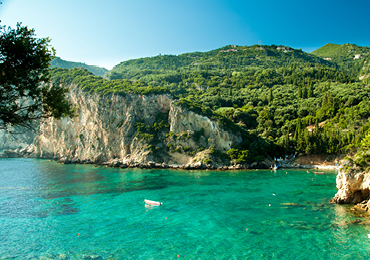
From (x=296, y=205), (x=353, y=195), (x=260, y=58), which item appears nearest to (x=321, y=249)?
(x=296, y=205)

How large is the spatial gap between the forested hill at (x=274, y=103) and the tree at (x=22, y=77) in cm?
5177

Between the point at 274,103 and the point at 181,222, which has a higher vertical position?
the point at 274,103

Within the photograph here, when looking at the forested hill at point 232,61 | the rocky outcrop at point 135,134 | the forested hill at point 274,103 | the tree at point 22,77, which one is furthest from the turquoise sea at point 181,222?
the forested hill at point 232,61

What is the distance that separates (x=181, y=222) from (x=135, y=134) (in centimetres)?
4853

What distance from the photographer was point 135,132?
2773 inches

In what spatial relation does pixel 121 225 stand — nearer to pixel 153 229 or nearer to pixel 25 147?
pixel 153 229

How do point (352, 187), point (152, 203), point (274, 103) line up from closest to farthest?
point (352, 187), point (152, 203), point (274, 103)

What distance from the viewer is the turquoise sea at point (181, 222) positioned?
60.2 feet

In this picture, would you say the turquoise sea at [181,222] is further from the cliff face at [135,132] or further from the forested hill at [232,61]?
the forested hill at [232,61]

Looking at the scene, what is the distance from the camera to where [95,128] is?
75.7 m

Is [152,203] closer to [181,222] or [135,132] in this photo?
[181,222]

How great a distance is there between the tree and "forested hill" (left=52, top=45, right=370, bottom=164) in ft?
170

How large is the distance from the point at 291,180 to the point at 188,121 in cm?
3261

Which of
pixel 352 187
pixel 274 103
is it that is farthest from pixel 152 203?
pixel 274 103
